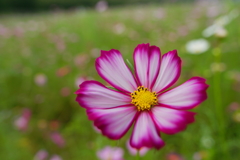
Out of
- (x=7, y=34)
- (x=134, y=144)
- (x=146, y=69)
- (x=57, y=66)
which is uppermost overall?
(x=7, y=34)

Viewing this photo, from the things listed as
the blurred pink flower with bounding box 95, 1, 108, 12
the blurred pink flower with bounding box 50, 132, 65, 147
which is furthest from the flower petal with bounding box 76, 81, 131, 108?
the blurred pink flower with bounding box 95, 1, 108, 12

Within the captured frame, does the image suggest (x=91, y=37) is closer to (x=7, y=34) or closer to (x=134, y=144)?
(x=7, y=34)

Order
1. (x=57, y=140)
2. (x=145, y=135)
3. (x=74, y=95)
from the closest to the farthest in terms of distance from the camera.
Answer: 1. (x=145, y=135)
2. (x=57, y=140)
3. (x=74, y=95)

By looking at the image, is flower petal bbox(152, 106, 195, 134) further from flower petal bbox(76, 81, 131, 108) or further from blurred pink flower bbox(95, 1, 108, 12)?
blurred pink flower bbox(95, 1, 108, 12)

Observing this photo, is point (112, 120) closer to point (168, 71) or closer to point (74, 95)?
point (168, 71)

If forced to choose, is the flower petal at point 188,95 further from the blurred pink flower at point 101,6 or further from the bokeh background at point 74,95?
the blurred pink flower at point 101,6

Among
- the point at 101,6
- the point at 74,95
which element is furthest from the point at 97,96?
the point at 101,6

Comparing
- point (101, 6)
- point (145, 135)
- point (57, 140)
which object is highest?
point (101, 6)

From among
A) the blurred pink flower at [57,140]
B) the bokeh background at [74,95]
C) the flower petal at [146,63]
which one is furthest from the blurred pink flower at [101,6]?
the flower petal at [146,63]

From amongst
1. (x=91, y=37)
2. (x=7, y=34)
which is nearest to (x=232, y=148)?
(x=91, y=37)
